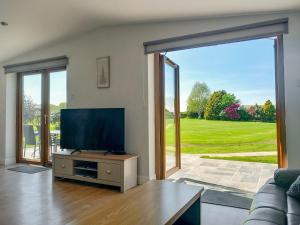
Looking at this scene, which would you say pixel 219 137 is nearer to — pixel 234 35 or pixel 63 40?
pixel 234 35

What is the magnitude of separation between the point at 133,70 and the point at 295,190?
2.72 meters

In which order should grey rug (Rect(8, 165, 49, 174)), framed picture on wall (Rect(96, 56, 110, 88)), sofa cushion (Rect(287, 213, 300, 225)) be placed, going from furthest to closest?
grey rug (Rect(8, 165, 49, 174)) < framed picture on wall (Rect(96, 56, 110, 88)) < sofa cushion (Rect(287, 213, 300, 225))

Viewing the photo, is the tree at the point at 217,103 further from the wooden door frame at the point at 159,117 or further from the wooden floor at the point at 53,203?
the wooden floor at the point at 53,203

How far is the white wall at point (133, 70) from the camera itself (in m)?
2.84

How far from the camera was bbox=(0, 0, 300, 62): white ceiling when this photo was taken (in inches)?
112

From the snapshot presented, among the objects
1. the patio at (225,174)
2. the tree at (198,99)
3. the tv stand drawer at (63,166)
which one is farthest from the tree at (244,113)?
the tv stand drawer at (63,166)

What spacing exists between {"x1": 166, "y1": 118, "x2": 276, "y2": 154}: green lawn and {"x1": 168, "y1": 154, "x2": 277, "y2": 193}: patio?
264mm

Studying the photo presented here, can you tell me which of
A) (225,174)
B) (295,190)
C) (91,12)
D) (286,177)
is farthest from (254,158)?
(91,12)

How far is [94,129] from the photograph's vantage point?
3850 mm

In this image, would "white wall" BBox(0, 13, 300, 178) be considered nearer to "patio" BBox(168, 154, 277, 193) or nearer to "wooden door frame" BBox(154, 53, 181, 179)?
"wooden door frame" BBox(154, 53, 181, 179)

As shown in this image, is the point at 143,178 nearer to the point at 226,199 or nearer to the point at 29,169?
the point at 226,199

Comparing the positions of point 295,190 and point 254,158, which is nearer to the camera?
point 295,190

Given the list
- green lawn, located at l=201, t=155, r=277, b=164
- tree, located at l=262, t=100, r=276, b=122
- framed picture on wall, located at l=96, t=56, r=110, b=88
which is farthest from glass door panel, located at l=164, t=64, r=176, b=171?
tree, located at l=262, t=100, r=276, b=122

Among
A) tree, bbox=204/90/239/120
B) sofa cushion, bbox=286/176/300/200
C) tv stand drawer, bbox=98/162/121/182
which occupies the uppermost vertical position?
tree, bbox=204/90/239/120
